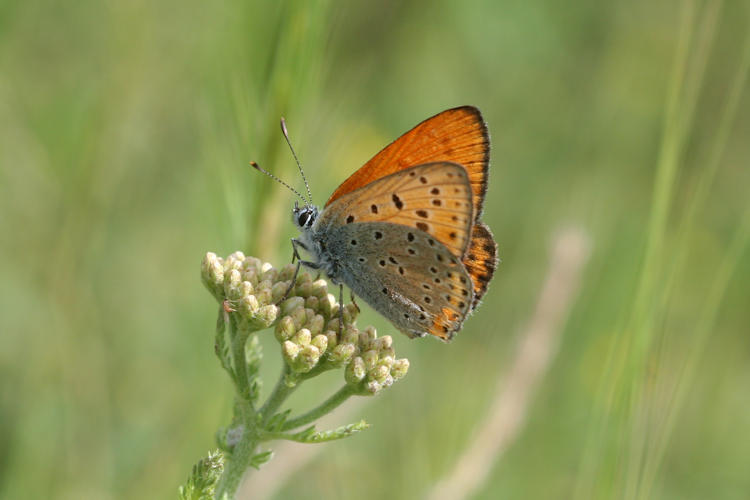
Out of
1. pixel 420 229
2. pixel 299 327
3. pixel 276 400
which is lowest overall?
pixel 276 400

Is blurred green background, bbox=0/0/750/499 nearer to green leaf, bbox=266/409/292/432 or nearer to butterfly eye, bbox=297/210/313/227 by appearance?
butterfly eye, bbox=297/210/313/227

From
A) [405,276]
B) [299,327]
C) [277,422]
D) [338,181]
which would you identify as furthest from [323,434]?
[338,181]

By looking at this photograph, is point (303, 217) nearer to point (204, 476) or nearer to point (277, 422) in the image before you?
point (277, 422)

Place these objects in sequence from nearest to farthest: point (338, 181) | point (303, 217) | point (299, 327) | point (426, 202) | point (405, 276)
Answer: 1. point (299, 327)
2. point (426, 202)
3. point (405, 276)
4. point (303, 217)
5. point (338, 181)

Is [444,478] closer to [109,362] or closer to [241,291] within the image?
[241,291]

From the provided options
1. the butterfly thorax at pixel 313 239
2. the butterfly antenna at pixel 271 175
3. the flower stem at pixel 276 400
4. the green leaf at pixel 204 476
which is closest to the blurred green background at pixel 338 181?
the butterfly antenna at pixel 271 175

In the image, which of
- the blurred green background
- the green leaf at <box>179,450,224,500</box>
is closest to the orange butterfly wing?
the blurred green background

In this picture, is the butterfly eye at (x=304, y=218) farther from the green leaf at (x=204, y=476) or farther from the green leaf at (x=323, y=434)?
the green leaf at (x=204, y=476)

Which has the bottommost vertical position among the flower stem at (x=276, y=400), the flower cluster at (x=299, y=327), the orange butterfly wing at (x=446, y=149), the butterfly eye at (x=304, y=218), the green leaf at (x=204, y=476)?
the green leaf at (x=204, y=476)

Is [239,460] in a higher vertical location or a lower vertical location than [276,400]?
lower
